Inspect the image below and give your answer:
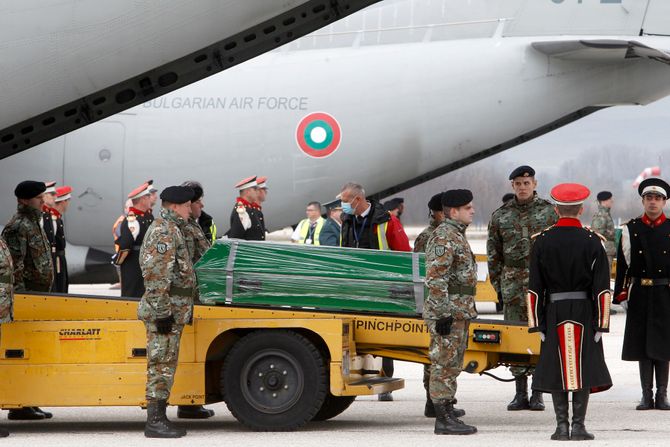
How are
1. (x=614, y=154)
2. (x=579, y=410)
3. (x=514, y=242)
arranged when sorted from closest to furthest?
(x=579, y=410)
(x=514, y=242)
(x=614, y=154)

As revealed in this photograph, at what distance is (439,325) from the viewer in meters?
8.73

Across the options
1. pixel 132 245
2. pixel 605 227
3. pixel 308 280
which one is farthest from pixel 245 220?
pixel 605 227

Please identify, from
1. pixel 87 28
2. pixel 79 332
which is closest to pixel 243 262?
pixel 79 332

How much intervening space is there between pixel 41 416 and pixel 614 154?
20.9 meters

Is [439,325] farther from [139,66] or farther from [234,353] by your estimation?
[139,66]

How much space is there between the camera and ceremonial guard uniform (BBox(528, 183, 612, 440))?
27.5 ft

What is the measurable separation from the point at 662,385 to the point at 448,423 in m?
2.37

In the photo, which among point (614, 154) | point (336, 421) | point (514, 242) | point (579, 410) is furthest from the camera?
point (614, 154)

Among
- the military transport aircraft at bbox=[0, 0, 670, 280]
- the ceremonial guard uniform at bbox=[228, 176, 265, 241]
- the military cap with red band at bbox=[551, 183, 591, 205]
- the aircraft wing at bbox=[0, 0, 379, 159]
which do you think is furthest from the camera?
the military transport aircraft at bbox=[0, 0, 670, 280]

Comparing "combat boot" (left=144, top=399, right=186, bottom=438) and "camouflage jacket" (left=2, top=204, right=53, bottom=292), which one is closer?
"combat boot" (left=144, top=399, right=186, bottom=438)

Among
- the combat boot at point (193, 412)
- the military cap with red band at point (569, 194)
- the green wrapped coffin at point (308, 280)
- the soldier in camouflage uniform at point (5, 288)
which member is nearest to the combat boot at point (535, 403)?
the green wrapped coffin at point (308, 280)

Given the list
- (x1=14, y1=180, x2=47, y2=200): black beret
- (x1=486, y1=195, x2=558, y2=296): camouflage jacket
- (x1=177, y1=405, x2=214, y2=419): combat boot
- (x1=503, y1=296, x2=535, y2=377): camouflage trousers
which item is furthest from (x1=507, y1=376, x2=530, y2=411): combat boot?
(x1=14, y1=180, x2=47, y2=200): black beret

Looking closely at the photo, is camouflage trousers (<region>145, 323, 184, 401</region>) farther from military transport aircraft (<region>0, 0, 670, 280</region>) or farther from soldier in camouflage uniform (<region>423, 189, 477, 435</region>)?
military transport aircraft (<region>0, 0, 670, 280</region>)

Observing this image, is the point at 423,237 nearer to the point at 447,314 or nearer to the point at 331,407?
the point at 331,407
